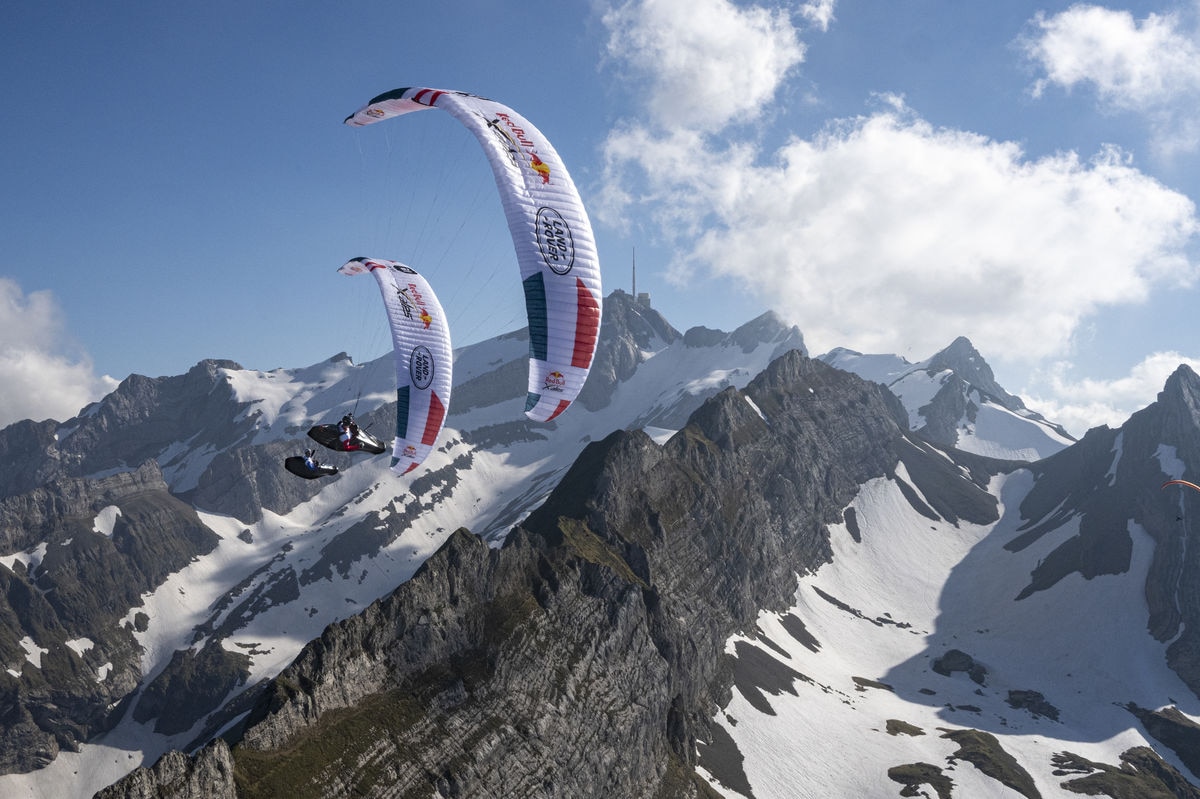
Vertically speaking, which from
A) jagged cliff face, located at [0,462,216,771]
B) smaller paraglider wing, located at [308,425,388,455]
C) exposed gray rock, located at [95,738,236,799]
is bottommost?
jagged cliff face, located at [0,462,216,771]

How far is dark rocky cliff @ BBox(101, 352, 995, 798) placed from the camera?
55.5 m

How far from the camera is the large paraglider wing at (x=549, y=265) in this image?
34000 millimetres

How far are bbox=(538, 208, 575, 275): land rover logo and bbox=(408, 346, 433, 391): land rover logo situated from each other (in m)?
17.0

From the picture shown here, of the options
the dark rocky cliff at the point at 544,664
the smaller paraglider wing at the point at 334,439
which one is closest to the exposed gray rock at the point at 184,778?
the dark rocky cliff at the point at 544,664

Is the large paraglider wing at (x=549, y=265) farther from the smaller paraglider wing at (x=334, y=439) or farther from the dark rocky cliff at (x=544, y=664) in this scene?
the dark rocky cliff at (x=544, y=664)

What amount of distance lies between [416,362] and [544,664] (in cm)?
3705

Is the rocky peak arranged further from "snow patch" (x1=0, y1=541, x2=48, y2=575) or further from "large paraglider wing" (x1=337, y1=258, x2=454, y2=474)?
"snow patch" (x1=0, y1=541, x2=48, y2=575)

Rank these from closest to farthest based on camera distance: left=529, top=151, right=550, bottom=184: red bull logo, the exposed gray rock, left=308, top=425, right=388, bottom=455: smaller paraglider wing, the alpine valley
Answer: left=529, top=151, right=550, bottom=184: red bull logo, left=308, top=425, right=388, bottom=455: smaller paraglider wing, the exposed gray rock, the alpine valley

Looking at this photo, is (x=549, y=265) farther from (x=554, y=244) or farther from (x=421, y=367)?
(x=421, y=367)

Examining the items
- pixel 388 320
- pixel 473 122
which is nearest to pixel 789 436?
pixel 388 320

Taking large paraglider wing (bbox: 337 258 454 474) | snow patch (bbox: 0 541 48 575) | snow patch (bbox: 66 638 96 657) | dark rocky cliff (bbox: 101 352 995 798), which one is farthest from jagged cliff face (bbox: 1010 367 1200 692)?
snow patch (bbox: 0 541 48 575)

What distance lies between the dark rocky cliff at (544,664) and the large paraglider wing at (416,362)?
21.0 meters

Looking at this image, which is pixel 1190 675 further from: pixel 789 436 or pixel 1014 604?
pixel 789 436

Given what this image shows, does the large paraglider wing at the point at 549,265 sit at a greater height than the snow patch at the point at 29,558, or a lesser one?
greater
